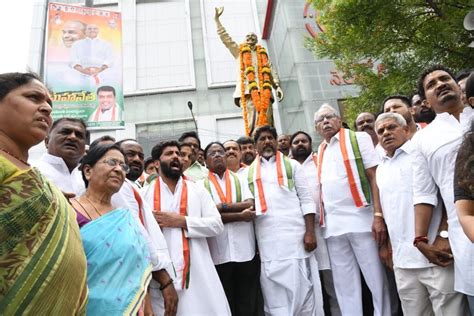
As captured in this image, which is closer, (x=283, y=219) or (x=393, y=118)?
(x=393, y=118)

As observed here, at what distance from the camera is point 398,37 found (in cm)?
612

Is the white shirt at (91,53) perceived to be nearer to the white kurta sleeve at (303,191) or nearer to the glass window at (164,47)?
the white kurta sleeve at (303,191)

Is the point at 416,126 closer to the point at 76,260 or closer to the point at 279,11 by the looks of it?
the point at 76,260

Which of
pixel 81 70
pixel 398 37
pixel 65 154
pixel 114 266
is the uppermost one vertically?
pixel 81 70

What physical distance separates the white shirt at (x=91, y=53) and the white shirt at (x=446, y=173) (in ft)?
27.3

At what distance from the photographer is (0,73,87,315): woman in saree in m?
1.29

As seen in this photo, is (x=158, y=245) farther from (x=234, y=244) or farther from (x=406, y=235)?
(x=406, y=235)

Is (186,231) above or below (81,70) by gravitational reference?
below

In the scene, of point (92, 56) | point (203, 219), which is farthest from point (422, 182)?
point (92, 56)

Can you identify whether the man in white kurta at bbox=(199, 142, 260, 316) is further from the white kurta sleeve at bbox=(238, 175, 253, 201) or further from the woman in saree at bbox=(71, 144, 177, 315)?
the woman in saree at bbox=(71, 144, 177, 315)

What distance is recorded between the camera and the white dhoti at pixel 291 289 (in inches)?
124

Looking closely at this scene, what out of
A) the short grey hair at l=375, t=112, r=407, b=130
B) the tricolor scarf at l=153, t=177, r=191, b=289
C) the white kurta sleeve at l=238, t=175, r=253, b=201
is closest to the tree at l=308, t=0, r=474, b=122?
the short grey hair at l=375, t=112, r=407, b=130

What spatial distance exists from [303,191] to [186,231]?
1186 millimetres

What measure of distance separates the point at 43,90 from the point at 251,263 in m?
2.40
